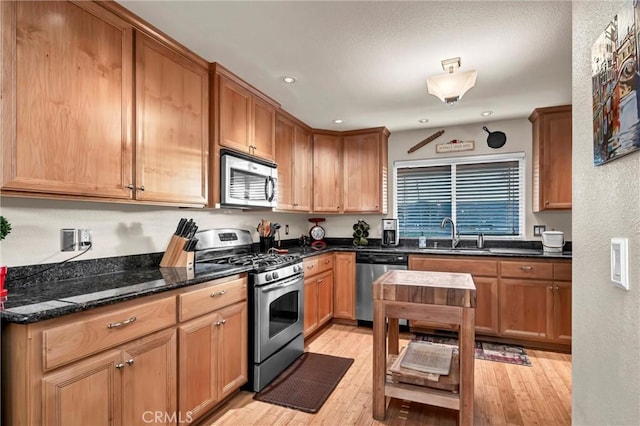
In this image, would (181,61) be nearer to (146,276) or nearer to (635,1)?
(146,276)

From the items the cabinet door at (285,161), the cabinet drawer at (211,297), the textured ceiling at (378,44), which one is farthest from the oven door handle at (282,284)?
the textured ceiling at (378,44)

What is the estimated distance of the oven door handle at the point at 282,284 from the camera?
2.51 m

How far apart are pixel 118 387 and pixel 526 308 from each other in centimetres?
348

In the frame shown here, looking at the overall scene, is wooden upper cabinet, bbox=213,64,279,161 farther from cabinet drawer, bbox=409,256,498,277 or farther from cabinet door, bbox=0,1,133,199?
cabinet drawer, bbox=409,256,498,277

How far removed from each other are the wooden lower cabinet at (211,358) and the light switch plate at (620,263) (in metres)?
1.88

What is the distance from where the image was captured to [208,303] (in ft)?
6.73

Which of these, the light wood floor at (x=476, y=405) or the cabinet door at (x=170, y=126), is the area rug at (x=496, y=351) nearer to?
the light wood floor at (x=476, y=405)

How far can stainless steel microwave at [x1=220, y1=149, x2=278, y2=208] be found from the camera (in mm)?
2580

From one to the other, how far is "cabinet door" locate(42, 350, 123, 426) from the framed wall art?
192 cm

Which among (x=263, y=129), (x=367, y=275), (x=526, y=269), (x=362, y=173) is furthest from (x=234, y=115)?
(x=526, y=269)

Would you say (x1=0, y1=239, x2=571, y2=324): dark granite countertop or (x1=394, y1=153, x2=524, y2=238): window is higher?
(x1=394, y1=153, x2=524, y2=238): window

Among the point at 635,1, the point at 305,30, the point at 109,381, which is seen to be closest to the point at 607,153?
the point at 635,1

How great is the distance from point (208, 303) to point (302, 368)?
122 cm

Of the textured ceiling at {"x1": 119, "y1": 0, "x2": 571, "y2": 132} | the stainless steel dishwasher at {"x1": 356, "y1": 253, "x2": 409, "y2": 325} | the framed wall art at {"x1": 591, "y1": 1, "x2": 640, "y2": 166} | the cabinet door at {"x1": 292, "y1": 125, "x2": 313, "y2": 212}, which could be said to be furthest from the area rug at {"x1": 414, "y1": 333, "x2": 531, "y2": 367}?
the framed wall art at {"x1": 591, "y1": 1, "x2": 640, "y2": 166}
